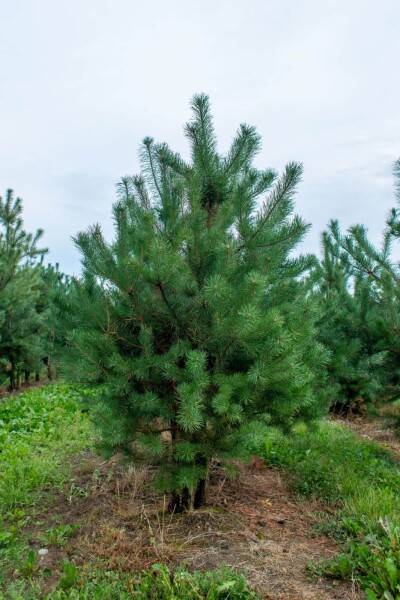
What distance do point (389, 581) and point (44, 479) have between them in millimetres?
2921

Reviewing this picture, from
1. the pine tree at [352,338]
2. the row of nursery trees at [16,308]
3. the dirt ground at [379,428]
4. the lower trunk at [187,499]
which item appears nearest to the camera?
the lower trunk at [187,499]

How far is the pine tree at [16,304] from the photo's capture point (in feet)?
33.4

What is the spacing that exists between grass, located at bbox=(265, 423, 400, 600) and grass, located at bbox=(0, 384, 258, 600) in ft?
2.40

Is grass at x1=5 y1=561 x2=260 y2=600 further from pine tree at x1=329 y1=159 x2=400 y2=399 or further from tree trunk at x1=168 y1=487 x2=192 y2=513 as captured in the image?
pine tree at x1=329 y1=159 x2=400 y2=399

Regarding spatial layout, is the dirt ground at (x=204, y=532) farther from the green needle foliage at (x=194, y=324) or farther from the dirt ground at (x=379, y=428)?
the dirt ground at (x=379, y=428)

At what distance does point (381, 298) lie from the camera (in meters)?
5.88

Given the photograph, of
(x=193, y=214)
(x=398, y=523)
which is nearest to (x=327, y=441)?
(x=398, y=523)

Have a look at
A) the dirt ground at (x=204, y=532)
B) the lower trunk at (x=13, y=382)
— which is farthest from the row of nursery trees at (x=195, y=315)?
the lower trunk at (x=13, y=382)

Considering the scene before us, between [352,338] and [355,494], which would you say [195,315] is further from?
[352,338]

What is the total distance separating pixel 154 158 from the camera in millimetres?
3967

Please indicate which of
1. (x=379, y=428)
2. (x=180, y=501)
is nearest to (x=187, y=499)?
(x=180, y=501)

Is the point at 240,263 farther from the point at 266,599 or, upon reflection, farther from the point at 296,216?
the point at 266,599

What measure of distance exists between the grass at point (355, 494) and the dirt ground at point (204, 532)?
0.45 ft

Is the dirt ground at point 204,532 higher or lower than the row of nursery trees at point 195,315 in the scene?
lower
